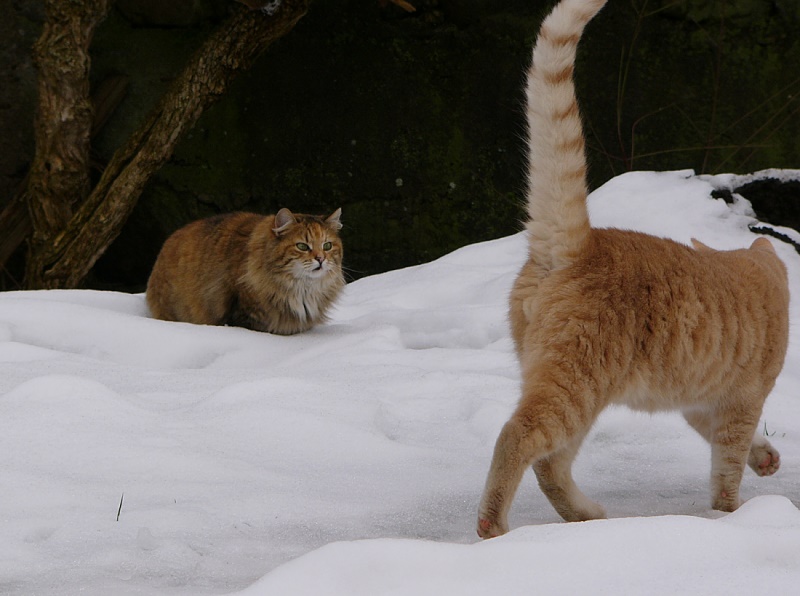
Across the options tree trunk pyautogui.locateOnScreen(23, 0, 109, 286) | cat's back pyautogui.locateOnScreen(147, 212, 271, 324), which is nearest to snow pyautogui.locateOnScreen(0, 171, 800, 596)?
cat's back pyautogui.locateOnScreen(147, 212, 271, 324)

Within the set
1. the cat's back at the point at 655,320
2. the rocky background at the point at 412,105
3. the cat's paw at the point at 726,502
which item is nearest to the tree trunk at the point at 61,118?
the rocky background at the point at 412,105

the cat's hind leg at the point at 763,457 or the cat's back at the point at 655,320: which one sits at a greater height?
the cat's back at the point at 655,320

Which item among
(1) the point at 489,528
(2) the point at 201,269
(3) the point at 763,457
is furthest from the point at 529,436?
(2) the point at 201,269

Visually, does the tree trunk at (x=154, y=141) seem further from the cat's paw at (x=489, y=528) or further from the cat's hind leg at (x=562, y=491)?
the cat's paw at (x=489, y=528)

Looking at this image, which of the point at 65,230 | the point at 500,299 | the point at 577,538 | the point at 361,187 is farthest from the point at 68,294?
the point at 577,538

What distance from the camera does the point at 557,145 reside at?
2562mm

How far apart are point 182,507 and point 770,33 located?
22.6 ft

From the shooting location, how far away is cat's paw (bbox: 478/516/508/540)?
2357mm

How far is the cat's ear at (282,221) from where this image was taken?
17.1 ft

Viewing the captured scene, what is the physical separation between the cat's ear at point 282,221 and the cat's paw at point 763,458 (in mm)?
2980

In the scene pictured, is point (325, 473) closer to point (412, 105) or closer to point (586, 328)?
point (586, 328)

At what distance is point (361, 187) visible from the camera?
7852mm

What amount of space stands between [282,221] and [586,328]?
121 inches

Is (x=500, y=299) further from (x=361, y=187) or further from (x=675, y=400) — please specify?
(x=361, y=187)
